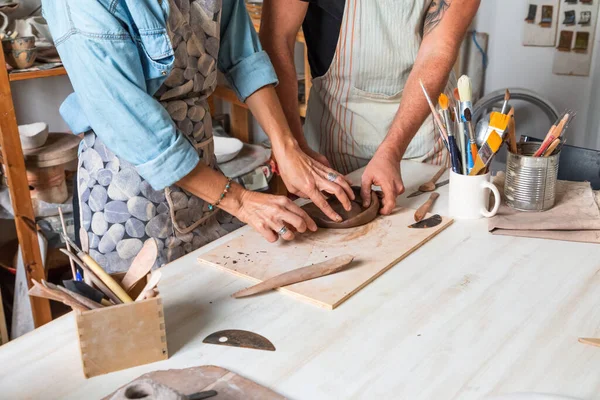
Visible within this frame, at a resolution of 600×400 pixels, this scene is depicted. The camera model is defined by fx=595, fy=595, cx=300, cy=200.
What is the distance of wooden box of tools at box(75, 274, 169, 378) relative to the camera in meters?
0.78

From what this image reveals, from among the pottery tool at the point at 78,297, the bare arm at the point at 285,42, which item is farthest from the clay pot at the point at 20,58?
the pottery tool at the point at 78,297

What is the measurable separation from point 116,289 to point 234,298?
0.22m

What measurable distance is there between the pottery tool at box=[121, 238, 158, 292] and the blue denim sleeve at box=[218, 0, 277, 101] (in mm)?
657

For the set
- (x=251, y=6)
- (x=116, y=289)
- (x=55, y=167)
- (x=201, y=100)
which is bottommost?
(x=55, y=167)

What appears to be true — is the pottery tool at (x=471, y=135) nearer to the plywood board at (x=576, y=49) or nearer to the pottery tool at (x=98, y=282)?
the pottery tool at (x=98, y=282)

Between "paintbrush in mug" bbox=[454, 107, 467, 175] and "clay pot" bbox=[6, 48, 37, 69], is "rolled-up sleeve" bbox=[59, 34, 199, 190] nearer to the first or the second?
"paintbrush in mug" bbox=[454, 107, 467, 175]

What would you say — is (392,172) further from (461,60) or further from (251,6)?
(461,60)

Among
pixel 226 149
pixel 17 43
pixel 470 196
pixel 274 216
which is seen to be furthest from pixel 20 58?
pixel 470 196

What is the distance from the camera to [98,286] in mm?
847

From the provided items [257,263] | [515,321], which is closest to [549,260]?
[515,321]

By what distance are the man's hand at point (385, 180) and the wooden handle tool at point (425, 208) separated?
0.06 m

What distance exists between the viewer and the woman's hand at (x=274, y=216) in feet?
3.82

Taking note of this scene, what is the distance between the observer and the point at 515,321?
2.98ft

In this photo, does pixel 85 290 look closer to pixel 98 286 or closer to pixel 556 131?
pixel 98 286
